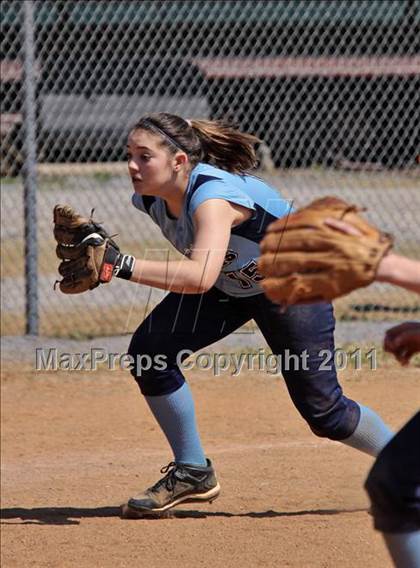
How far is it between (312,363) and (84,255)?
980 millimetres

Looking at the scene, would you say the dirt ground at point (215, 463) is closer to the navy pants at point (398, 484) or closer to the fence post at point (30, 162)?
the fence post at point (30, 162)

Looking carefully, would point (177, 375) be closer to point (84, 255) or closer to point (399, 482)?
point (84, 255)

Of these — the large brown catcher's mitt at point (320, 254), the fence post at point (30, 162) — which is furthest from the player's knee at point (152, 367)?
the fence post at point (30, 162)

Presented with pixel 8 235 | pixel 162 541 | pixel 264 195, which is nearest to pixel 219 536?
pixel 162 541

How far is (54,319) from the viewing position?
862 centimetres

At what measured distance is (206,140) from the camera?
4.32 metres

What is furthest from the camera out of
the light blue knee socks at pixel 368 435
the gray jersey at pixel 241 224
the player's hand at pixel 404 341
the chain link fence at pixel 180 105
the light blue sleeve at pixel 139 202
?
the chain link fence at pixel 180 105

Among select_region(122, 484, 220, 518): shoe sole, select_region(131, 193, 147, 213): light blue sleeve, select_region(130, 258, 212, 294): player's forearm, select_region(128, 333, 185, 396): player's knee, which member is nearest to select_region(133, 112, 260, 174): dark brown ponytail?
select_region(131, 193, 147, 213): light blue sleeve

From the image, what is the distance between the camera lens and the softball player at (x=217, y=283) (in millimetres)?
4133

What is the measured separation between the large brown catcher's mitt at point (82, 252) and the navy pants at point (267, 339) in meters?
0.56

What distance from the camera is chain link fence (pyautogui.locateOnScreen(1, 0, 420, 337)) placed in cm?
925

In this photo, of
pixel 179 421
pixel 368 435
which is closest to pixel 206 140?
pixel 179 421

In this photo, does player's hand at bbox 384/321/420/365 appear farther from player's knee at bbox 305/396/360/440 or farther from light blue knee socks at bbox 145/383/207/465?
light blue knee socks at bbox 145/383/207/465

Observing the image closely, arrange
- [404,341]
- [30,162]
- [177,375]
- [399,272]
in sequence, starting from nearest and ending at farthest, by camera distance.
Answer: [399,272] < [404,341] < [177,375] < [30,162]
